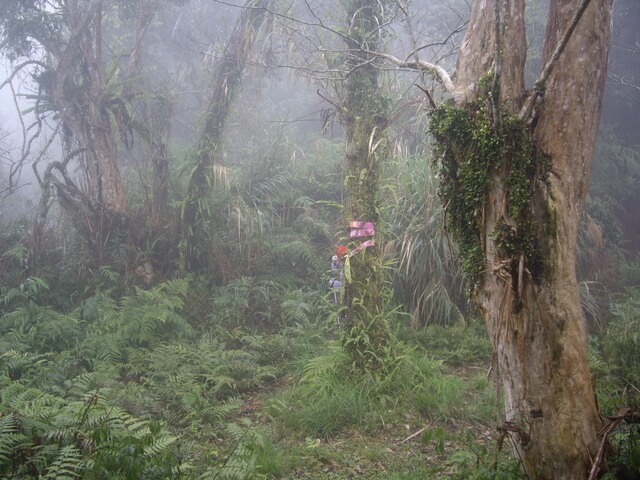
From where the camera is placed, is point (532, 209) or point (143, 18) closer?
point (532, 209)

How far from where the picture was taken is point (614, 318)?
7.70m

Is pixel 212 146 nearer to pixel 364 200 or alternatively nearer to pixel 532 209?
pixel 364 200

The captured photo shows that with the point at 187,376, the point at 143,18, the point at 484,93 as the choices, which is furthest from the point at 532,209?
the point at 143,18

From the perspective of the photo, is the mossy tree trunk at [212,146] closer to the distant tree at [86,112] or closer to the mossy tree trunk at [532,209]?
the distant tree at [86,112]

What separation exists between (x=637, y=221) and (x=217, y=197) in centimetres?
894

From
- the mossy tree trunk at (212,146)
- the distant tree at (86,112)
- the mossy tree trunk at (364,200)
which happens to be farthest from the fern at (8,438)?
the distant tree at (86,112)

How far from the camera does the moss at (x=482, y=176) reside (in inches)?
104

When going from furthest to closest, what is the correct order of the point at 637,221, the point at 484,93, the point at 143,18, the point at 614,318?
the point at 637,221 < the point at 143,18 < the point at 614,318 < the point at 484,93

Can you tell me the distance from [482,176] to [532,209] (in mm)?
307

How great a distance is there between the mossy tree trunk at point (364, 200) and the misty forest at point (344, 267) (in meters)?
0.03

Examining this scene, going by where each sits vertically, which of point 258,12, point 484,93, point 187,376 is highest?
point 258,12

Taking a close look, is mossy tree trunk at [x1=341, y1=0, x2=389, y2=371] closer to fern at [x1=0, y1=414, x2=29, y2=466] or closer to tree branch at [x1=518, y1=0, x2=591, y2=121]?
tree branch at [x1=518, y1=0, x2=591, y2=121]

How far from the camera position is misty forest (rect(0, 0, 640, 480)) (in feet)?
8.84

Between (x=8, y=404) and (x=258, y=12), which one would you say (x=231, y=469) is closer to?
(x=8, y=404)
